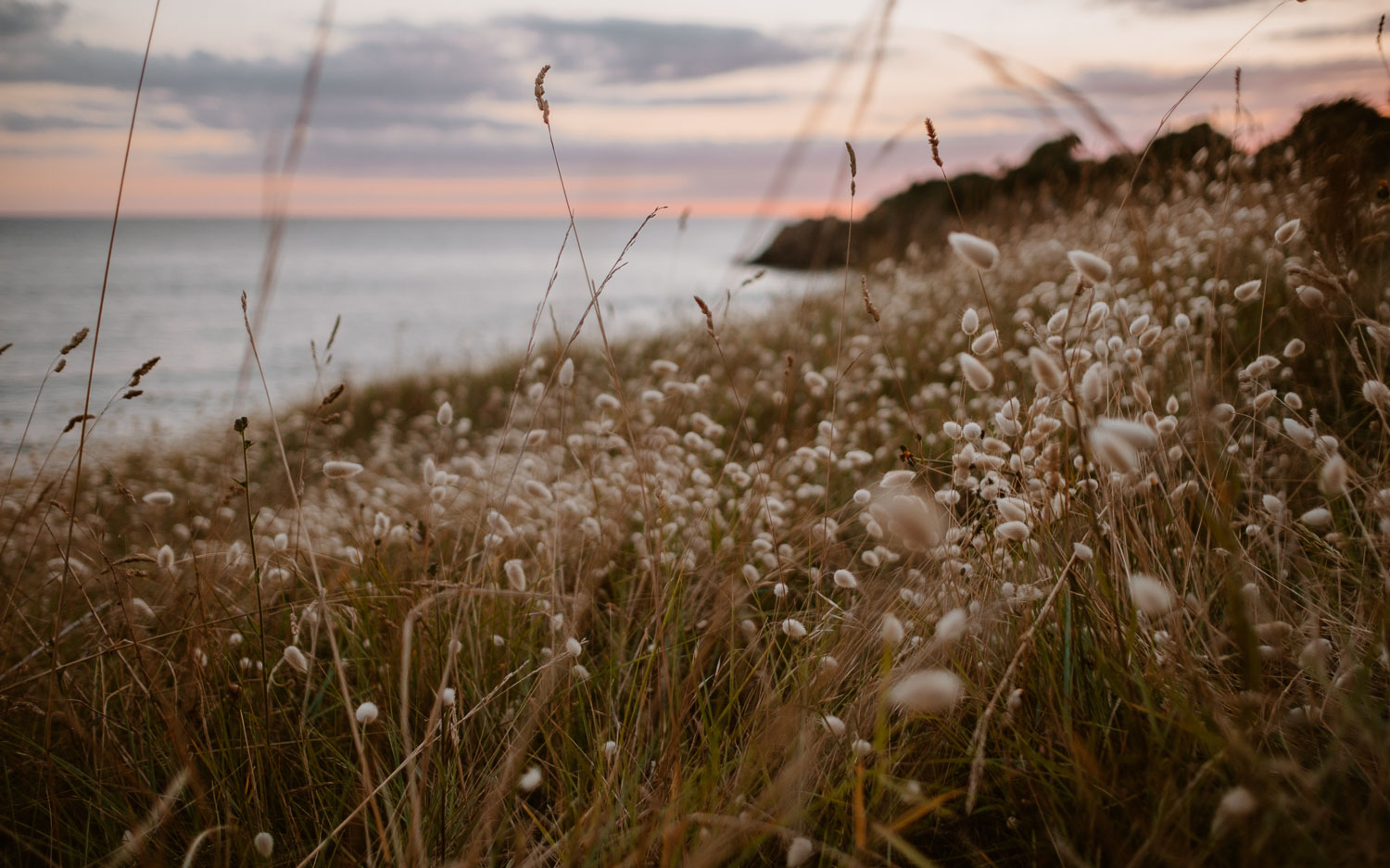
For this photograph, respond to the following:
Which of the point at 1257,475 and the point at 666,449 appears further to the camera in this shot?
the point at 666,449

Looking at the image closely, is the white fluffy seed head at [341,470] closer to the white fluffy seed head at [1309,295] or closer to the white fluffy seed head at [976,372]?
the white fluffy seed head at [976,372]

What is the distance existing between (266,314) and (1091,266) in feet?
85.3

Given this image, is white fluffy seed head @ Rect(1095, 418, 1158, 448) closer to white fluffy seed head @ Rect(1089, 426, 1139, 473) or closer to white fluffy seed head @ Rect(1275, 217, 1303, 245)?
white fluffy seed head @ Rect(1089, 426, 1139, 473)

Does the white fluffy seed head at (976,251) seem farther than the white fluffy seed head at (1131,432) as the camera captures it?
Yes

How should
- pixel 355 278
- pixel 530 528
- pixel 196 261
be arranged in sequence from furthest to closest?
pixel 196 261 < pixel 355 278 < pixel 530 528

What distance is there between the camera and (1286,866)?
0.87 meters

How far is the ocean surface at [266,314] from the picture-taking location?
9.62 metres

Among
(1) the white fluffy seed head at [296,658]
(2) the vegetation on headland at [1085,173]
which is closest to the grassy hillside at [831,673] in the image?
(1) the white fluffy seed head at [296,658]

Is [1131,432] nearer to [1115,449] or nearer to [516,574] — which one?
[1115,449]

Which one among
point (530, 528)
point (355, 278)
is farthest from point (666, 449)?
point (355, 278)

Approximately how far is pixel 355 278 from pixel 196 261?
18.1 metres

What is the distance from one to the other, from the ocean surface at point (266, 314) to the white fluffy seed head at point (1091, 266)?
3.73ft

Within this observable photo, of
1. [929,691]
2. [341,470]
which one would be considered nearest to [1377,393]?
[929,691]

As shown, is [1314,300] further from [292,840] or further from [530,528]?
[292,840]
